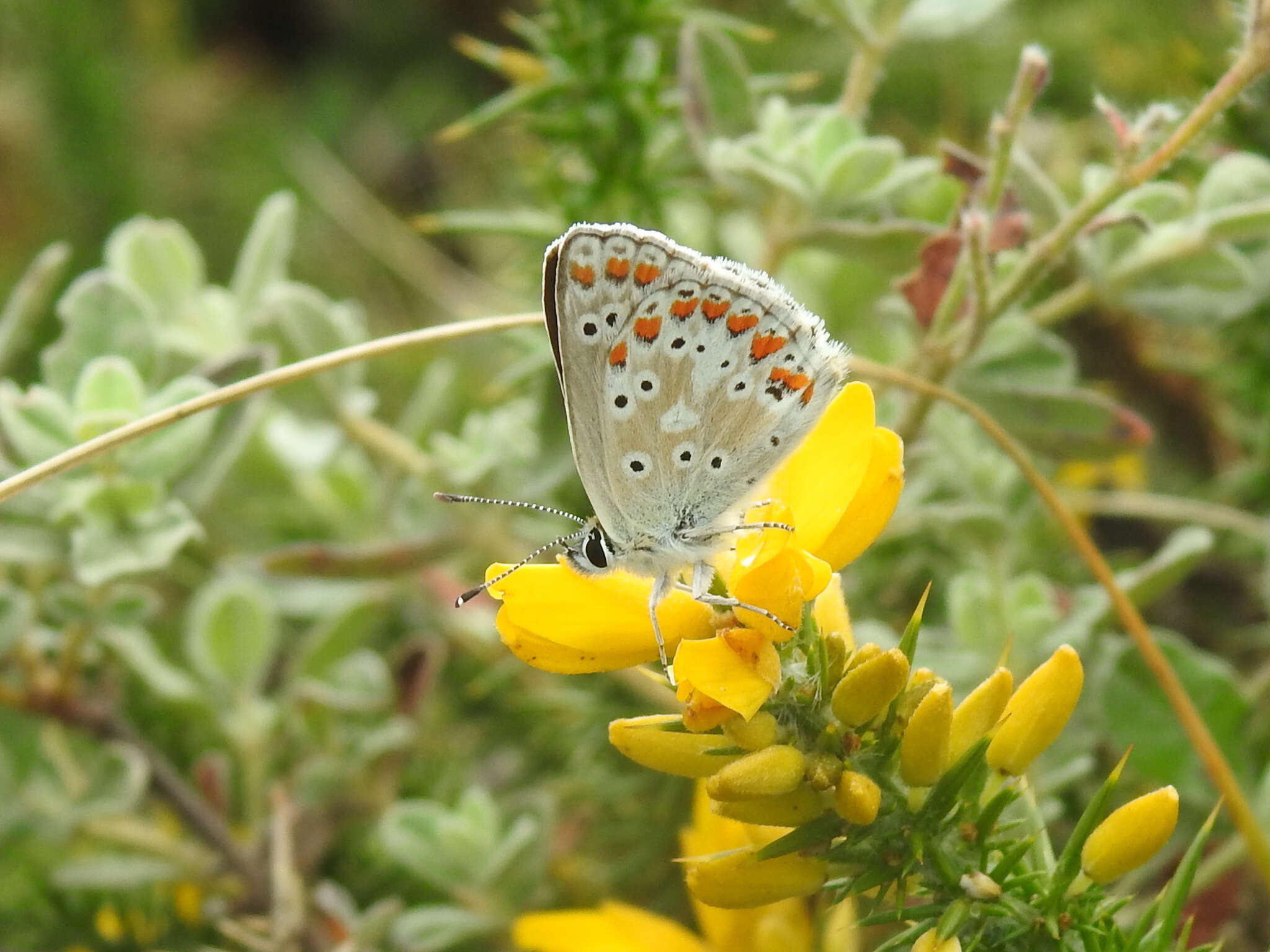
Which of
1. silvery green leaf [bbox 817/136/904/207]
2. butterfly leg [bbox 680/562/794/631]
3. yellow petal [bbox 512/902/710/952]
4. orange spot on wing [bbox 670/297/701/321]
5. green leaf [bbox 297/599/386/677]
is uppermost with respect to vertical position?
silvery green leaf [bbox 817/136/904/207]

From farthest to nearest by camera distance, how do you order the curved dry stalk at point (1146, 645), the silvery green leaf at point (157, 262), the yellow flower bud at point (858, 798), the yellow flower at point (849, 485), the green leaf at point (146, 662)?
the silvery green leaf at point (157, 262) → the green leaf at point (146, 662) → the curved dry stalk at point (1146, 645) → the yellow flower at point (849, 485) → the yellow flower bud at point (858, 798)

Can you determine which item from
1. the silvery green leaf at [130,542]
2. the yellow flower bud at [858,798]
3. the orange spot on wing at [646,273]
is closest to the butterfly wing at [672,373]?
the orange spot on wing at [646,273]

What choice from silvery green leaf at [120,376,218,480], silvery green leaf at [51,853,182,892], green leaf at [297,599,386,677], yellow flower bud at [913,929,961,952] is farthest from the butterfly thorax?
silvery green leaf at [51,853,182,892]

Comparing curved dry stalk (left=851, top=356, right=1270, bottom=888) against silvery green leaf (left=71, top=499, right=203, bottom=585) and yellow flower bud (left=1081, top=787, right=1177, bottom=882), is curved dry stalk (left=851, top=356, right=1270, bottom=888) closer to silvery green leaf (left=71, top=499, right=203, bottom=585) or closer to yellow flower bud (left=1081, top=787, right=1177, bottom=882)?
yellow flower bud (left=1081, top=787, right=1177, bottom=882)

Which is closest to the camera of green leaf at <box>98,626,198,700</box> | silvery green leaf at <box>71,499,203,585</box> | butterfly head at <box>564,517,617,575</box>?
butterfly head at <box>564,517,617,575</box>

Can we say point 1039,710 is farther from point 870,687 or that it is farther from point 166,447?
point 166,447

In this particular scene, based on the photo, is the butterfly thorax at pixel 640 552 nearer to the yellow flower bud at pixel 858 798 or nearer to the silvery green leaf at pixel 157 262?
the yellow flower bud at pixel 858 798
